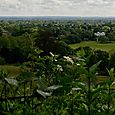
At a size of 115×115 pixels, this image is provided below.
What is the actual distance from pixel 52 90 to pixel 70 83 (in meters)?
0.13

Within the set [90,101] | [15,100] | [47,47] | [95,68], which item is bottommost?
[47,47]

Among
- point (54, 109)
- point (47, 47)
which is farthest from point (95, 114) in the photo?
point (47, 47)

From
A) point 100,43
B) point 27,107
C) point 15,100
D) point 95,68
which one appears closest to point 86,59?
point 95,68

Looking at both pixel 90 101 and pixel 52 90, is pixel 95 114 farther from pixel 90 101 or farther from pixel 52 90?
pixel 52 90

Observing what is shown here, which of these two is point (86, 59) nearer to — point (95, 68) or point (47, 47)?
point (95, 68)

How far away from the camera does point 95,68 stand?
243 centimetres

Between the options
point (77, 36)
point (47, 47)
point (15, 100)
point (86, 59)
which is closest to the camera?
point (86, 59)

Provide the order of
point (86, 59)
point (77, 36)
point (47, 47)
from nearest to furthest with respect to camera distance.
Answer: point (86, 59) < point (47, 47) < point (77, 36)

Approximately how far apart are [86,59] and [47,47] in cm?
3400

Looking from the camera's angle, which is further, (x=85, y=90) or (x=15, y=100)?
(x=15, y=100)

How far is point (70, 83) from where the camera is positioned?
2.40 meters

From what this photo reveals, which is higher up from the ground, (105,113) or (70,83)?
(70,83)

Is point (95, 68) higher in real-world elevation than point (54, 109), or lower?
higher

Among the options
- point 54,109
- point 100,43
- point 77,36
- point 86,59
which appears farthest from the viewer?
point 77,36
